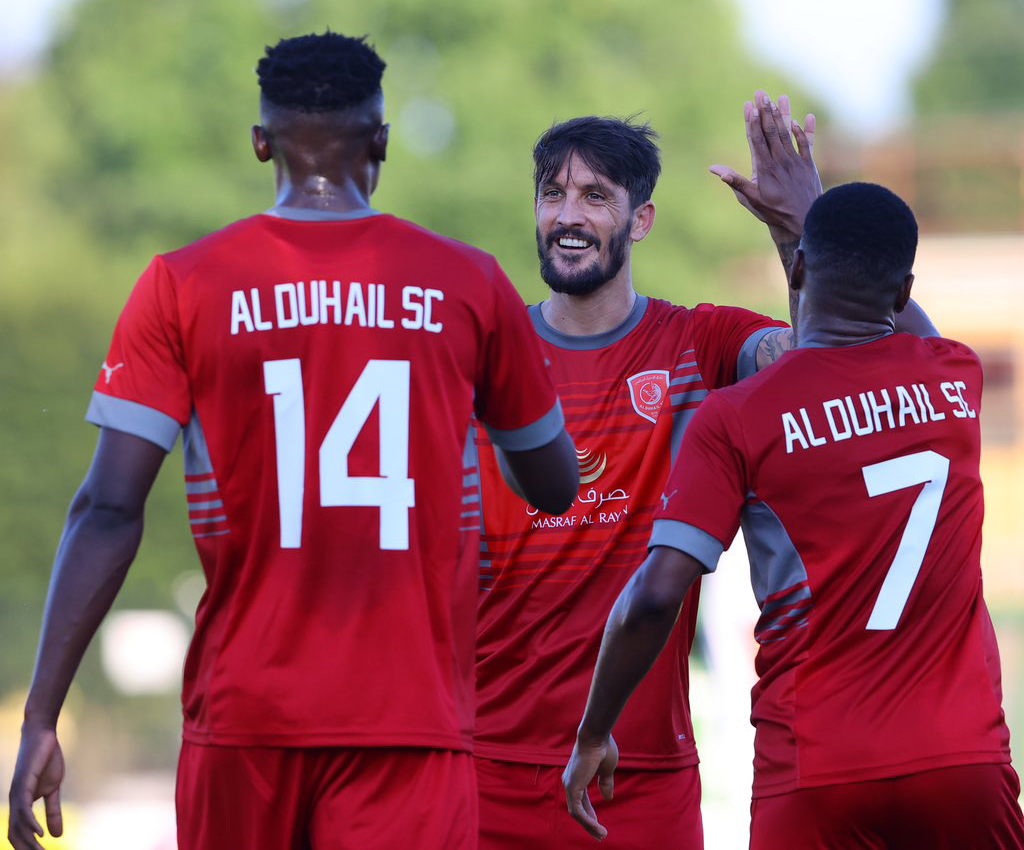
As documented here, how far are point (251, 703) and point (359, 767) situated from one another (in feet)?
0.86

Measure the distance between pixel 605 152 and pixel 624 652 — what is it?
6.75 ft

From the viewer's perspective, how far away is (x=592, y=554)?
501 centimetres

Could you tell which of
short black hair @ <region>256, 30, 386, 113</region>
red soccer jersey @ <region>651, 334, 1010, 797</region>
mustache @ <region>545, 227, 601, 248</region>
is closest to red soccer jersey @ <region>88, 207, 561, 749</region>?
short black hair @ <region>256, 30, 386, 113</region>

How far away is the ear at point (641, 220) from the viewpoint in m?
→ 5.55

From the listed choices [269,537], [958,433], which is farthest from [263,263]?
[958,433]

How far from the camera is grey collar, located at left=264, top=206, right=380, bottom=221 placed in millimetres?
3549

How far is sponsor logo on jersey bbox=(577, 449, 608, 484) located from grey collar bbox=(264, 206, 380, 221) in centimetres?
169

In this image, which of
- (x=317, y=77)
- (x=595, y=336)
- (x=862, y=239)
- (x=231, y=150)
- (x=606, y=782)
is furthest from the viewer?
(x=231, y=150)

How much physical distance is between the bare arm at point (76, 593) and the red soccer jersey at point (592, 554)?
6.07 feet

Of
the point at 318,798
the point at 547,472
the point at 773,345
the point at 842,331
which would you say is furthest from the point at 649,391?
the point at 318,798

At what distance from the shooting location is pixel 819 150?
120ft

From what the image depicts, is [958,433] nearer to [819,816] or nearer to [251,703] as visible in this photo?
[819,816]

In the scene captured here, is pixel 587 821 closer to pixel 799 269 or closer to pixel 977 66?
pixel 799 269

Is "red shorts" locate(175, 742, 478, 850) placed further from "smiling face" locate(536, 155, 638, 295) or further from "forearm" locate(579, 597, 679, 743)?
"smiling face" locate(536, 155, 638, 295)
